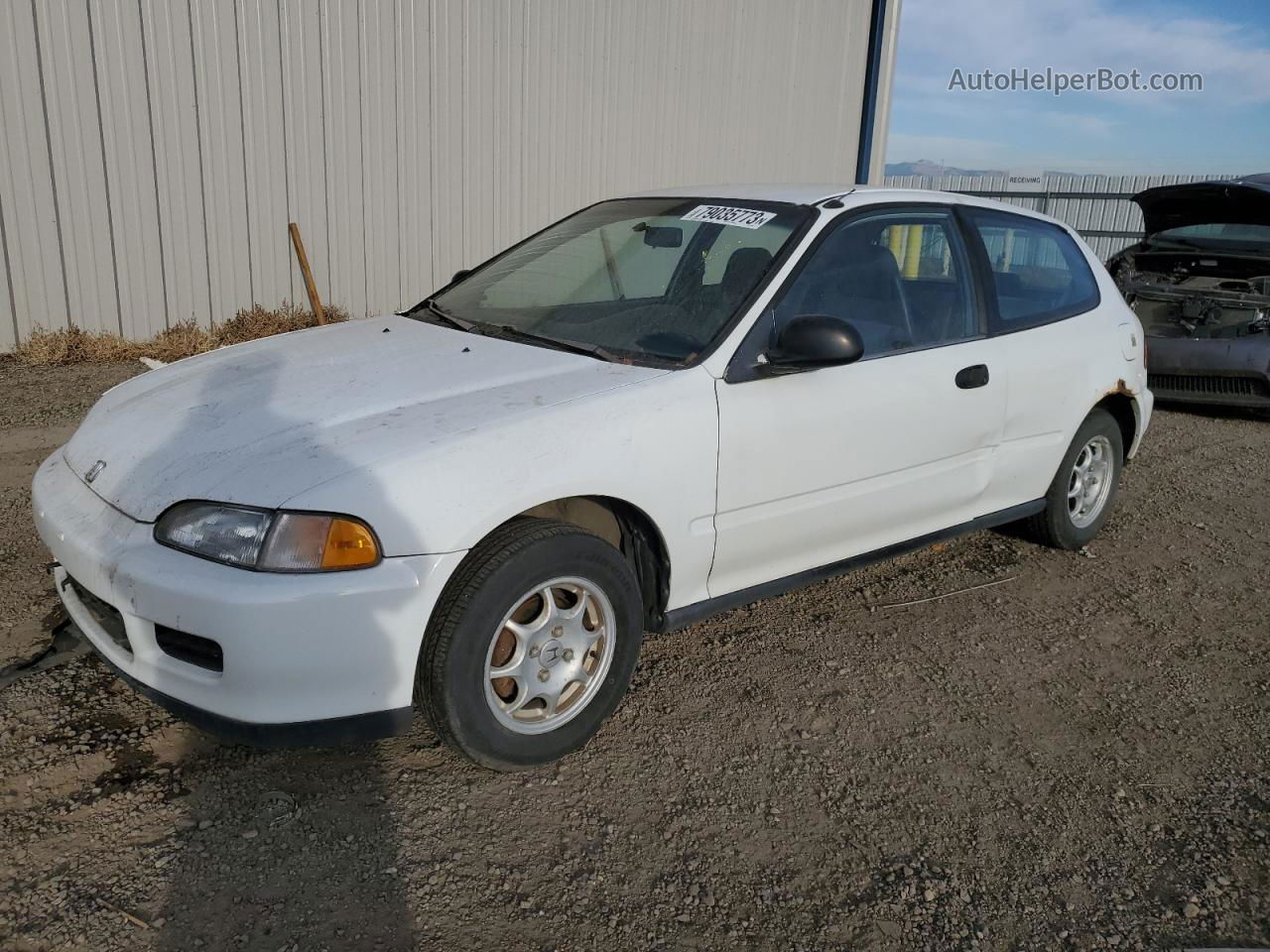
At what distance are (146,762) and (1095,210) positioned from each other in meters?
18.0

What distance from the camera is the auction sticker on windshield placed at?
3.65 m

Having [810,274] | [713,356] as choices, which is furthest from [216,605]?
[810,274]

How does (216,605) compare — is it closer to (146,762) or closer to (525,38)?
(146,762)

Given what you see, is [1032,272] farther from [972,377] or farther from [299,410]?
[299,410]

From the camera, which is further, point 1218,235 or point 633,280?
point 1218,235

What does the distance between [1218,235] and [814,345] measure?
6.45m

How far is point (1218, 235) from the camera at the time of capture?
26.0ft

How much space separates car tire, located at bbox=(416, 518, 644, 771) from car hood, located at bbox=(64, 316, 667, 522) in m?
0.37

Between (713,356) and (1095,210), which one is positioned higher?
(713,356)

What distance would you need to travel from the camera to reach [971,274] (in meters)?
4.02

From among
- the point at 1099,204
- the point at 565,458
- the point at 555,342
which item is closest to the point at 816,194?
the point at 555,342

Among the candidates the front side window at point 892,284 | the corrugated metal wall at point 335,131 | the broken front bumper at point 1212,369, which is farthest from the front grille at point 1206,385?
the corrugated metal wall at point 335,131

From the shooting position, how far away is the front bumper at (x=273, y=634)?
7.80ft

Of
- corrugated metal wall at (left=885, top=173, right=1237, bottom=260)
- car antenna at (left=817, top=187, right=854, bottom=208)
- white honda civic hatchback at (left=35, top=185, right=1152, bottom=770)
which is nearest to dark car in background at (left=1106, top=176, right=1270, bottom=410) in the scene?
white honda civic hatchback at (left=35, top=185, right=1152, bottom=770)
